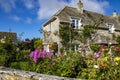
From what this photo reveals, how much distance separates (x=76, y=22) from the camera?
31.6 m

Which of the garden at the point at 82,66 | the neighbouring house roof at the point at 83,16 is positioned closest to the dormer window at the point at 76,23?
the neighbouring house roof at the point at 83,16

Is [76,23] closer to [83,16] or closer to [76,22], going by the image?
[76,22]

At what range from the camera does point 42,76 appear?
16.4ft

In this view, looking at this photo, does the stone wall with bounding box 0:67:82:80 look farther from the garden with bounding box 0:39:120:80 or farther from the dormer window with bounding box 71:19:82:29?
the dormer window with bounding box 71:19:82:29

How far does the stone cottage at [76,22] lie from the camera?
3063cm

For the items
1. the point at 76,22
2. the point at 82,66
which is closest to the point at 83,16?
the point at 76,22

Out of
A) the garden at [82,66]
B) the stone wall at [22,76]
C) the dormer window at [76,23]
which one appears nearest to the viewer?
the stone wall at [22,76]

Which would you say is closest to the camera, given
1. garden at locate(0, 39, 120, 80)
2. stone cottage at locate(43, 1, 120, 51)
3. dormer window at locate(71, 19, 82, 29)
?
garden at locate(0, 39, 120, 80)

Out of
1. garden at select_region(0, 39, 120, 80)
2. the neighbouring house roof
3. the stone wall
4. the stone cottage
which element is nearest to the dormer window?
the stone cottage

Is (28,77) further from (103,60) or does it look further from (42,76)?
(103,60)

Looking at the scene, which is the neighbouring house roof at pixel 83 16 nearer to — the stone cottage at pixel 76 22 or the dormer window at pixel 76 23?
the stone cottage at pixel 76 22

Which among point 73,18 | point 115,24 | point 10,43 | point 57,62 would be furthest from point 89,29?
point 57,62

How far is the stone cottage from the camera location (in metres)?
30.6

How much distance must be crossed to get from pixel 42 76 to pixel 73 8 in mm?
30030
